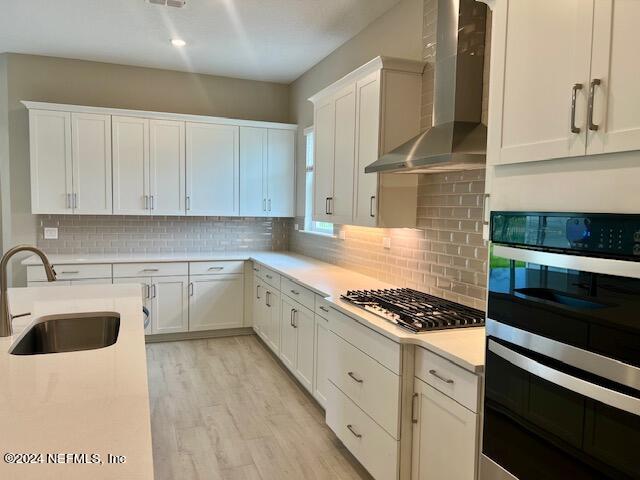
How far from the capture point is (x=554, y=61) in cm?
141

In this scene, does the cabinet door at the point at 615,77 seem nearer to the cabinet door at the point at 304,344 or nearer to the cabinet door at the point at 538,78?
the cabinet door at the point at 538,78

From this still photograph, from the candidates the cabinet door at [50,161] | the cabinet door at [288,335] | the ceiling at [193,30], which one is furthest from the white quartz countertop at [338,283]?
the ceiling at [193,30]

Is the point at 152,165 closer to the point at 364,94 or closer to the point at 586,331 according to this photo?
the point at 364,94

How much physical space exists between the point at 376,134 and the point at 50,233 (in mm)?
3806

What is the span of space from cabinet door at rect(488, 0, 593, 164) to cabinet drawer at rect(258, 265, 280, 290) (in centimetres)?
285

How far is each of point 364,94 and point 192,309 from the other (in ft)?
9.98

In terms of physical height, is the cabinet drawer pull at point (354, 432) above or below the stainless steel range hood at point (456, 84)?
below

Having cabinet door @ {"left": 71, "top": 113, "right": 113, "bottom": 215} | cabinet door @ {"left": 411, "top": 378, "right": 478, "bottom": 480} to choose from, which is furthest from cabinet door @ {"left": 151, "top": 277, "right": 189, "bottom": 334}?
cabinet door @ {"left": 411, "top": 378, "right": 478, "bottom": 480}

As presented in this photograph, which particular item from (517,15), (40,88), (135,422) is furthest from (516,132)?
(40,88)

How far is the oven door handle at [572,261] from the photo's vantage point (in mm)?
1139

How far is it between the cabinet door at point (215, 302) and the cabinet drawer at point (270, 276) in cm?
48

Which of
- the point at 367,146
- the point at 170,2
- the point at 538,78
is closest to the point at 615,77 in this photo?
the point at 538,78

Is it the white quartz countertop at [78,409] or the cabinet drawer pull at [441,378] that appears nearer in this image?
the white quartz countertop at [78,409]

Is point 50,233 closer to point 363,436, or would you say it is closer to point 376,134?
point 376,134
